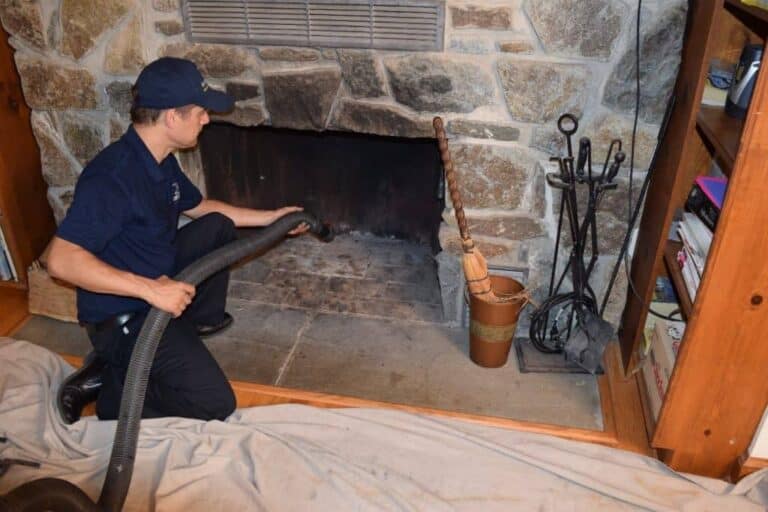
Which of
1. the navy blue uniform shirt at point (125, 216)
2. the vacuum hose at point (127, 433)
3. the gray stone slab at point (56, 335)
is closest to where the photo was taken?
the vacuum hose at point (127, 433)

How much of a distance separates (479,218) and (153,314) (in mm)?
1150

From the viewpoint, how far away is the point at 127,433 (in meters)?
1.57

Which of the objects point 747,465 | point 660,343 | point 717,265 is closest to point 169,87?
point 717,265

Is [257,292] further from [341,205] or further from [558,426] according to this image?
[558,426]

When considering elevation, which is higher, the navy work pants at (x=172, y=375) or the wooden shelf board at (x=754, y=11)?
the wooden shelf board at (x=754, y=11)

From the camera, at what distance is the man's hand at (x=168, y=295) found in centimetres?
160

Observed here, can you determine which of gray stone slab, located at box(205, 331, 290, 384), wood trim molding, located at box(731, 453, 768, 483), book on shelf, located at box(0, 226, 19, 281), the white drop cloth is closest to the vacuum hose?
the white drop cloth

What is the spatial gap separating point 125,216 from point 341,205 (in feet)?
4.45

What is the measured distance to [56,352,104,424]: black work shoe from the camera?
1.93 metres

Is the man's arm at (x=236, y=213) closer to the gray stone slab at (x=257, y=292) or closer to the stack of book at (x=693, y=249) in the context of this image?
the gray stone slab at (x=257, y=292)

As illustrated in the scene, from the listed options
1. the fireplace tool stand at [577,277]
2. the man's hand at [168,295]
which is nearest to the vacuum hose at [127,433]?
the man's hand at [168,295]

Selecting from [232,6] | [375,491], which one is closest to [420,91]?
[232,6]

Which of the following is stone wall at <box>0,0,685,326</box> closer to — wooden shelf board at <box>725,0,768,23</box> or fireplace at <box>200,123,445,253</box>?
wooden shelf board at <box>725,0,768,23</box>

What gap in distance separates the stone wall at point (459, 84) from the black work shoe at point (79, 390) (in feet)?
2.91
